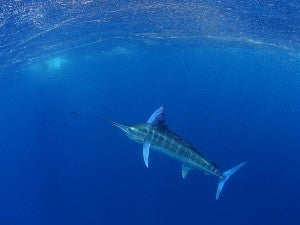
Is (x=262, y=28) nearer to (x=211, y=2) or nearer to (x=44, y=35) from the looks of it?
(x=211, y=2)

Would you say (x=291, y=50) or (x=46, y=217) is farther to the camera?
(x=46, y=217)

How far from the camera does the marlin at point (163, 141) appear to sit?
285 inches

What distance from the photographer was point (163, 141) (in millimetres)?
7441

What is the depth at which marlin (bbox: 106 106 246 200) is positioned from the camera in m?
7.25

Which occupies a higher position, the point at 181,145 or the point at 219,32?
the point at 219,32

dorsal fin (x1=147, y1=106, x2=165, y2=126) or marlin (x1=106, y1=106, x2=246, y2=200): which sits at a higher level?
→ dorsal fin (x1=147, y1=106, x2=165, y2=126)

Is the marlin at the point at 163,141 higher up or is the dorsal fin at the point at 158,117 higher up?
the dorsal fin at the point at 158,117

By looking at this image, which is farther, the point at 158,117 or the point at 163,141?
the point at 163,141

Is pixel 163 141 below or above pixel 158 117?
below

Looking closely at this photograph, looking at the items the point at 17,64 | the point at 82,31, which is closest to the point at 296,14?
the point at 82,31

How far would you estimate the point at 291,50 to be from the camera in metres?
25.5

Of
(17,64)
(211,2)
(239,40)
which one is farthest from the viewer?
(17,64)

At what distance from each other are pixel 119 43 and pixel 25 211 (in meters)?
20.1

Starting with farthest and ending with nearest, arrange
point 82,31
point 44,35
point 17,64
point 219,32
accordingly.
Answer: point 17,64
point 219,32
point 82,31
point 44,35
